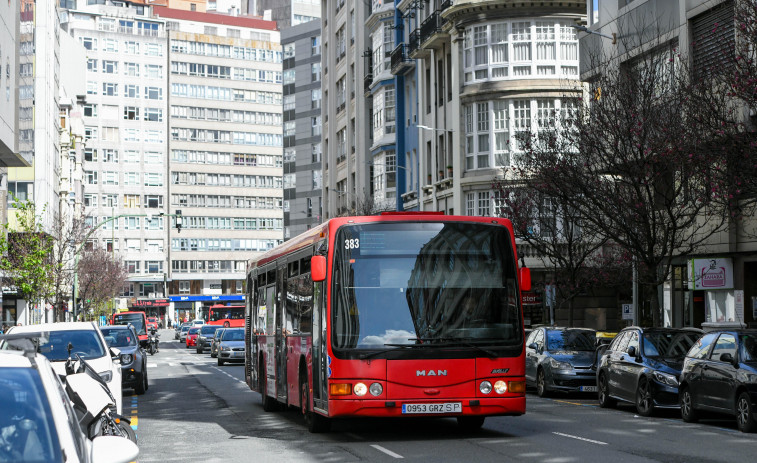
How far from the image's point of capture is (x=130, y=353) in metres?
27.7

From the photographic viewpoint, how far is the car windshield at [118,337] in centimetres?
2891

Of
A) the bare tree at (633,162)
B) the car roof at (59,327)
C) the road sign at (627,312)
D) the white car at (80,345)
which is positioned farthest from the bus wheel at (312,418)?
the road sign at (627,312)

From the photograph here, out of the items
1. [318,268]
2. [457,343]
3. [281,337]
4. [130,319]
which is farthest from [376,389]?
[130,319]

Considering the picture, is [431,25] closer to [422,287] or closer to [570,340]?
[570,340]

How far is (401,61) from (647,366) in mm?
41813

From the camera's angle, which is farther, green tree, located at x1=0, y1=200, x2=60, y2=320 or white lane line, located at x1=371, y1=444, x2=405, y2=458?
green tree, located at x1=0, y1=200, x2=60, y2=320

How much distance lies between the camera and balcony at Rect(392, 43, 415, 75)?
60.9 meters

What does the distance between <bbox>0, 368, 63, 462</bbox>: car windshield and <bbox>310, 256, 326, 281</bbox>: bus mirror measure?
9.60 metres

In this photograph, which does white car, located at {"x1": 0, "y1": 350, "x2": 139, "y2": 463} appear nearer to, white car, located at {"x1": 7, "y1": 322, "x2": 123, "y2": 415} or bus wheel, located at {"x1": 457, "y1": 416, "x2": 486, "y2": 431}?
bus wheel, located at {"x1": 457, "y1": 416, "x2": 486, "y2": 431}

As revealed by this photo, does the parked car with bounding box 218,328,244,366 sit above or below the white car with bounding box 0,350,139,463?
below

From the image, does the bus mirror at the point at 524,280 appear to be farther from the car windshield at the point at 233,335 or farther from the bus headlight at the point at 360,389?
the car windshield at the point at 233,335

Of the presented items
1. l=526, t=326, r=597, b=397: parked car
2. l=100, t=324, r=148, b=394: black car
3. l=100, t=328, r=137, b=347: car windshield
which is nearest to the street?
l=526, t=326, r=597, b=397: parked car

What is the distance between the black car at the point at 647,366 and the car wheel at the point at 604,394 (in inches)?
1.0

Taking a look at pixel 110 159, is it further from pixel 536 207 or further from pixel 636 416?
pixel 636 416
